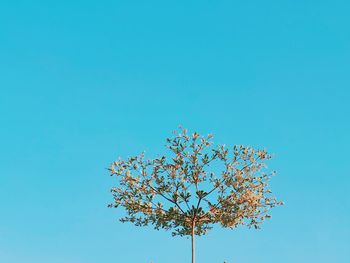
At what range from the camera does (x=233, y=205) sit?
1326 inches

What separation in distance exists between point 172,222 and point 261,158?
6482mm

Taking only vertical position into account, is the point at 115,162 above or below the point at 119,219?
above

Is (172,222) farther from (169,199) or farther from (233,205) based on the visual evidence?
(233,205)

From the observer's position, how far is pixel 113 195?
34406 millimetres

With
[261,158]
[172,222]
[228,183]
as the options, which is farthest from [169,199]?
[261,158]

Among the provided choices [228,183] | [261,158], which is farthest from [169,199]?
[261,158]

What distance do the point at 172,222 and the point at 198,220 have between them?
1534 millimetres

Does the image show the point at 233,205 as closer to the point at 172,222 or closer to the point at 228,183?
the point at 228,183

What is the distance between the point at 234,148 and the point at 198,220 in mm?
4705

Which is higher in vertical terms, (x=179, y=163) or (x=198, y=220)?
(x=179, y=163)

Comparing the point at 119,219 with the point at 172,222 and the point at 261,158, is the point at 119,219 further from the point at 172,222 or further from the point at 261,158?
the point at 261,158

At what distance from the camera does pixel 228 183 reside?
33.4 meters

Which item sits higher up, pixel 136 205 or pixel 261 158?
Answer: pixel 261 158

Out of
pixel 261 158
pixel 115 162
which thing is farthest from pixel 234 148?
pixel 115 162
